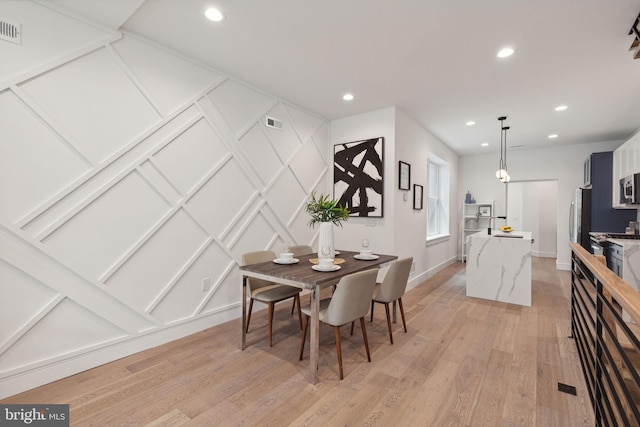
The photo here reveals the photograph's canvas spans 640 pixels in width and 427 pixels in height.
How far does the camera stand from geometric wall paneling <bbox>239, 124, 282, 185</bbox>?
3.45 meters

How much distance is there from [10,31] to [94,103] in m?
0.57

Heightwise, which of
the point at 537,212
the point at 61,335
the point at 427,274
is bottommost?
the point at 427,274

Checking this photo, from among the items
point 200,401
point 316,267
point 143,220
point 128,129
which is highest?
point 128,129

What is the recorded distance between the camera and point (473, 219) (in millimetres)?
7344

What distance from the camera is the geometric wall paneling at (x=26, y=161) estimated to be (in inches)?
76.5

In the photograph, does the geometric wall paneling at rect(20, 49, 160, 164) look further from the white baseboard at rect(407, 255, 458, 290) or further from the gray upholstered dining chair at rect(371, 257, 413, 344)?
the white baseboard at rect(407, 255, 458, 290)

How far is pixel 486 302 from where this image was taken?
4.01 metres

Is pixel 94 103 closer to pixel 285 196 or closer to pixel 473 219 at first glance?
pixel 285 196

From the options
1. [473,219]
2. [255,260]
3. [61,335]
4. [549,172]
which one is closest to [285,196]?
[255,260]

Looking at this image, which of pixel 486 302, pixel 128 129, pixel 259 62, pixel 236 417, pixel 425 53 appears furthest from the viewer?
pixel 486 302

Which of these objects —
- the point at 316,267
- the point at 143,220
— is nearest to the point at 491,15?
the point at 316,267

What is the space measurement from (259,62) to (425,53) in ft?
5.33

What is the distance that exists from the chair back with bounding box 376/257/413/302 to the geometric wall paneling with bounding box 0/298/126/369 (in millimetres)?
2313

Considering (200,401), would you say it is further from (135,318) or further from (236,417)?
(135,318)
